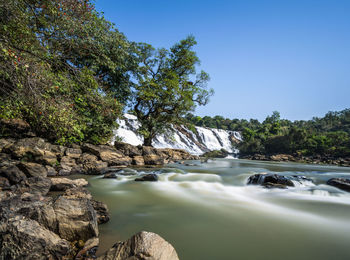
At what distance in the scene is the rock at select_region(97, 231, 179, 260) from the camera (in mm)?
1623

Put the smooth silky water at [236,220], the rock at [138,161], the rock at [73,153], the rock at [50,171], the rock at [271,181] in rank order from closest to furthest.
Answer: the smooth silky water at [236,220] < the rock at [271,181] < the rock at [50,171] < the rock at [73,153] < the rock at [138,161]

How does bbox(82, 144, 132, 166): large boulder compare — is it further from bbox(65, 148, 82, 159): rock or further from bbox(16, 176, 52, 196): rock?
bbox(16, 176, 52, 196): rock

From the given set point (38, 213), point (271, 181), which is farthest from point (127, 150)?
point (38, 213)

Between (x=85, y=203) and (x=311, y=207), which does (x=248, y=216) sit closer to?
(x=311, y=207)

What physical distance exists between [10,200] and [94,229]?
151 centimetres

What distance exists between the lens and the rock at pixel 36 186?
376 cm

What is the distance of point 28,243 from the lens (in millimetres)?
1763

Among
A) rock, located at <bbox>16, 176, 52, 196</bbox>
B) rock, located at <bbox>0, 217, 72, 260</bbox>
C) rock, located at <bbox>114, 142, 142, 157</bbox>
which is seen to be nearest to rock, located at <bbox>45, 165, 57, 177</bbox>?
rock, located at <bbox>16, 176, 52, 196</bbox>

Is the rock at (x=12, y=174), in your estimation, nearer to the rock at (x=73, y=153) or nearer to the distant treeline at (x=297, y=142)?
the rock at (x=73, y=153)

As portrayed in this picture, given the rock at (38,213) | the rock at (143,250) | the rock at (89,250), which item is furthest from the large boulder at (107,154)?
the rock at (143,250)

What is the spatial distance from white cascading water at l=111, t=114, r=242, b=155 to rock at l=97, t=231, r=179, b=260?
16395mm

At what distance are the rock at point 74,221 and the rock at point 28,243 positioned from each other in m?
0.23

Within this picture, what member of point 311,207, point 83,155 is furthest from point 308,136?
point 83,155

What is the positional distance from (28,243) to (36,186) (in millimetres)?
2730
